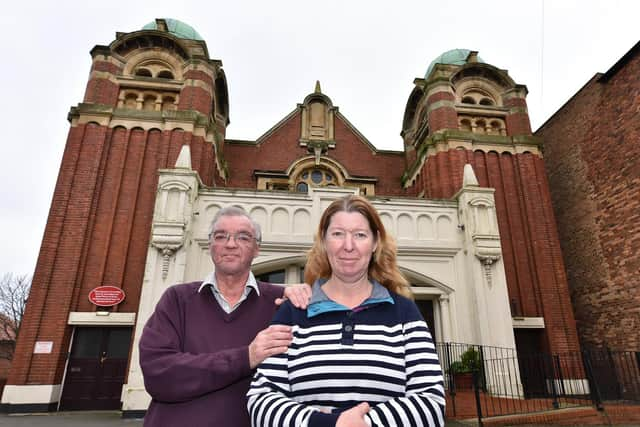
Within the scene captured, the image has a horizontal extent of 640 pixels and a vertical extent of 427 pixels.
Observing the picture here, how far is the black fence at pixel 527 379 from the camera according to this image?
8.35 m

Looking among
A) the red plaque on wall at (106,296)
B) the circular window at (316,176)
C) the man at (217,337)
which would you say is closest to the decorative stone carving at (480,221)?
the circular window at (316,176)

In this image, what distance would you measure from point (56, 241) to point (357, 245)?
506 inches

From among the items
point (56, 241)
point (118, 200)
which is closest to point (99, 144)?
point (118, 200)

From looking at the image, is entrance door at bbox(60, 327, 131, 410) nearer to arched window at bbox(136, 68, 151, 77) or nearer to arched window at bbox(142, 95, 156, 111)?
arched window at bbox(142, 95, 156, 111)

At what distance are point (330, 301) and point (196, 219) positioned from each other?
388 inches

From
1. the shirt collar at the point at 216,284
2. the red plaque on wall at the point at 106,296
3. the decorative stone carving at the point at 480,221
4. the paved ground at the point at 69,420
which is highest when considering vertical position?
the decorative stone carving at the point at 480,221

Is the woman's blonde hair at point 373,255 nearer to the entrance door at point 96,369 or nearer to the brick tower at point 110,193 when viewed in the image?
the brick tower at point 110,193

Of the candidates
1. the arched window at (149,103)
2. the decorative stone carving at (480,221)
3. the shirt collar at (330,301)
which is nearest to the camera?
the shirt collar at (330,301)

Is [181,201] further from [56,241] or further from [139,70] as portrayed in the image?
[139,70]

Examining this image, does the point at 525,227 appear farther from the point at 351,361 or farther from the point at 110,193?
the point at 110,193

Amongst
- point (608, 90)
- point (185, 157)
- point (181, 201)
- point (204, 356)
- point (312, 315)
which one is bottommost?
point (204, 356)

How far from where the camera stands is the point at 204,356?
1999 mm

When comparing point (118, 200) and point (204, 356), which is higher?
point (118, 200)

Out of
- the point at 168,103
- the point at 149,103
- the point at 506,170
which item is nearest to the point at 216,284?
the point at 168,103
